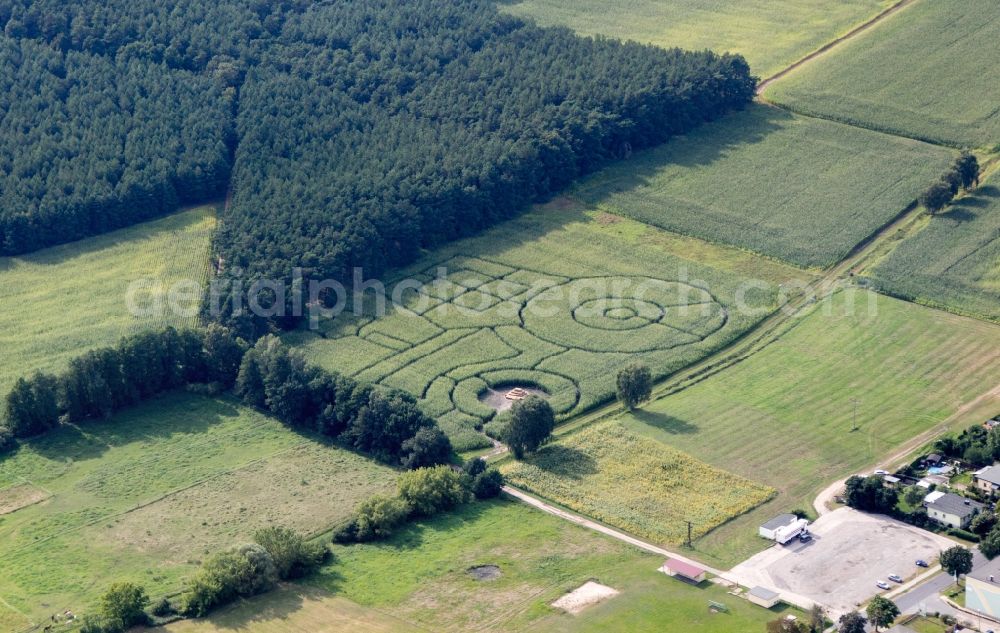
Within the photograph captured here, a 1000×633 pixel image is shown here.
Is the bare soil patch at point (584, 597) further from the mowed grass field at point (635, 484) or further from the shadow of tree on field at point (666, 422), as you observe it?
the shadow of tree on field at point (666, 422)

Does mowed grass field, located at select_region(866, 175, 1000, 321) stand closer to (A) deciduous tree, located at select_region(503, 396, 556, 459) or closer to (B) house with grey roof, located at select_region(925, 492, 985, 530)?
(B) house with grey roof, located at select_region(925, 492, 985, 530)

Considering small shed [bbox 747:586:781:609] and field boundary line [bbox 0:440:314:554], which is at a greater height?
field boundary line [bbox 0:440:314:554]

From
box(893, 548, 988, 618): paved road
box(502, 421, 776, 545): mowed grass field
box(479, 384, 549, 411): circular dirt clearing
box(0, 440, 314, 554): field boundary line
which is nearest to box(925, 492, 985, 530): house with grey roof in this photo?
box(893, 548, 988, 618): paved road

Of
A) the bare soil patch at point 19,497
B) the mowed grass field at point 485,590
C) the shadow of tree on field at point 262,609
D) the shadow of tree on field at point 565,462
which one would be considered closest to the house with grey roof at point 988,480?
the mowed grass field at point 485,590

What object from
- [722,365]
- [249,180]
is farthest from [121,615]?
[249,180]

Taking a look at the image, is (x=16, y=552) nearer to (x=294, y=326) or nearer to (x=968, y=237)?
(x=294, y=326)
